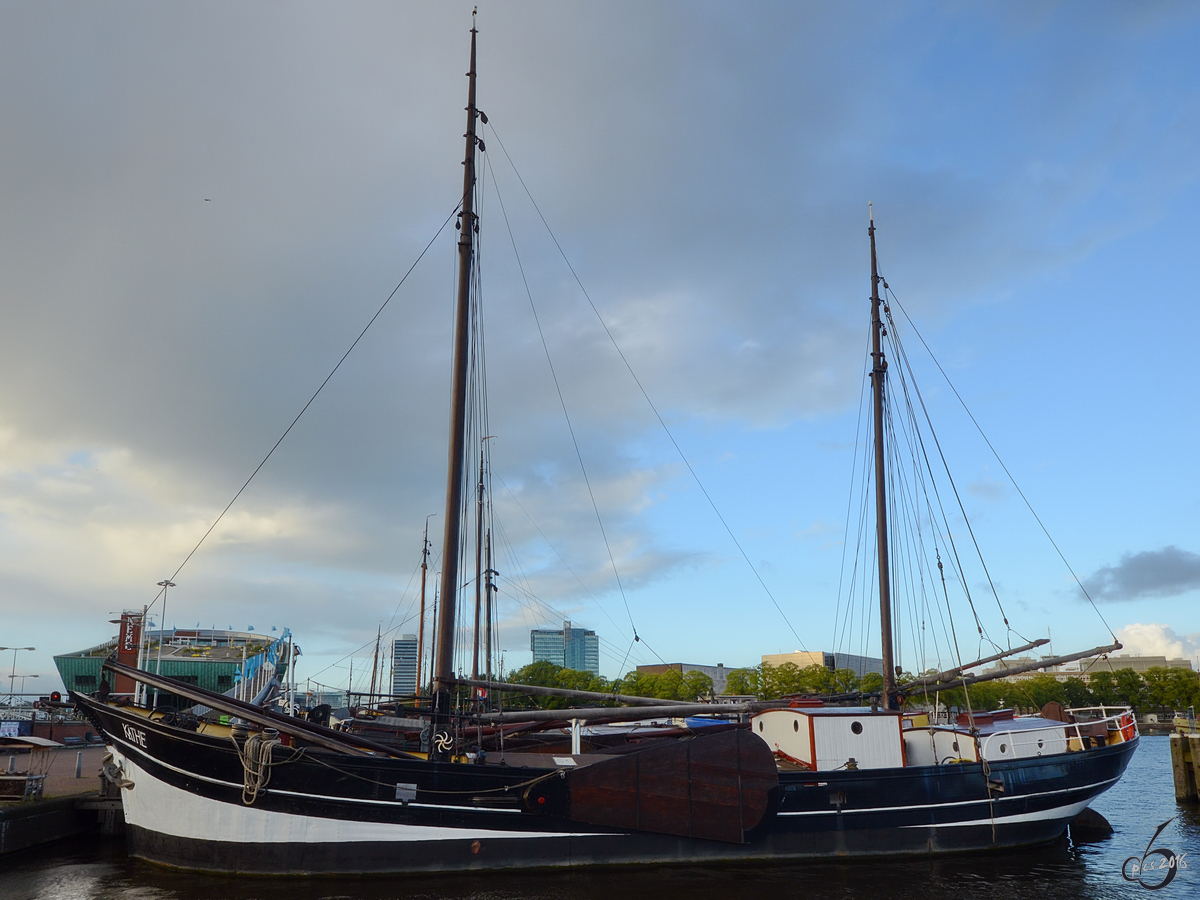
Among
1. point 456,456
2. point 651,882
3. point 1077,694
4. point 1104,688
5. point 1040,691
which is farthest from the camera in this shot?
point 1077,694

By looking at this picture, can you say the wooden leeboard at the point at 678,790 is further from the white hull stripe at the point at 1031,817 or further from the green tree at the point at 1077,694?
the green tree at the point at 1077,694

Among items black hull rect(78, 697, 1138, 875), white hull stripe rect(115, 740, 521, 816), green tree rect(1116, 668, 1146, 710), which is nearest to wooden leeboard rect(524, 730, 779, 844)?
black hull rect(78, 697, 1138, 875)

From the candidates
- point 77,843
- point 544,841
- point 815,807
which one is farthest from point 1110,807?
point 77,843

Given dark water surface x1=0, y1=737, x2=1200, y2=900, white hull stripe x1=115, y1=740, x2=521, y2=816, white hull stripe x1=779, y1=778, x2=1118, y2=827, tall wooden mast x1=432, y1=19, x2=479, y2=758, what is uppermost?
tall wooden mast x1=432, y1=19, x2=479, y2=758

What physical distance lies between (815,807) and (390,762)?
35.2 ft

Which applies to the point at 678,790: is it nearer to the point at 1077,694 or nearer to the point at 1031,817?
the point at 1031,817

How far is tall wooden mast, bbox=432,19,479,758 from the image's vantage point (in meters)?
19.5

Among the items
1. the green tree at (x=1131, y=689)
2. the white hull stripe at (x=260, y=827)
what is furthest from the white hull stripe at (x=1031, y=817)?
the green tree at (x=1131, y=689)

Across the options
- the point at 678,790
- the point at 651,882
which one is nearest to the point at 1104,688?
the point at 678,790

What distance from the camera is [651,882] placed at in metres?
18.4

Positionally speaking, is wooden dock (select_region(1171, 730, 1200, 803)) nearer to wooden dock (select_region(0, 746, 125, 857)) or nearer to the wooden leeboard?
the wooden leeboard

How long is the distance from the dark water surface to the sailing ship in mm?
390

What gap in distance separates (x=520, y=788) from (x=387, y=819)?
3030mm

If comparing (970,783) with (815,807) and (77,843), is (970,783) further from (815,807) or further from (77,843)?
(77,843)
